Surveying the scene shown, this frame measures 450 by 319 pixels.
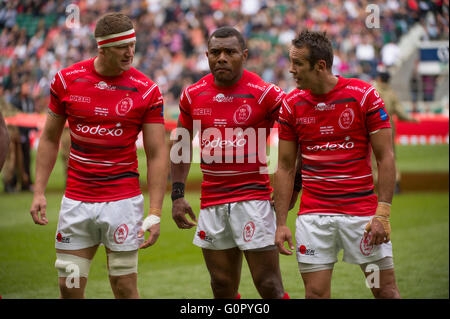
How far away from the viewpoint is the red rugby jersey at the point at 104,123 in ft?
15.1

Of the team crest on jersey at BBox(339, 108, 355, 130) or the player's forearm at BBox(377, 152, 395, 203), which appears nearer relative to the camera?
the player's forearm at BBox(377, 152, 395, 203)

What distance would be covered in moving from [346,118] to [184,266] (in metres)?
4.39

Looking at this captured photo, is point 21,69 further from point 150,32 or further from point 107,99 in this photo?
point 107,99

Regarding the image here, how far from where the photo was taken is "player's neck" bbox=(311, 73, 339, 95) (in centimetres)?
455

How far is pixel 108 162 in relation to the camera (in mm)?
4621

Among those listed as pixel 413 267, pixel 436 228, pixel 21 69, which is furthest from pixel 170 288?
pixel 21 69

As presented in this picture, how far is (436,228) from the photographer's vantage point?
10.4m

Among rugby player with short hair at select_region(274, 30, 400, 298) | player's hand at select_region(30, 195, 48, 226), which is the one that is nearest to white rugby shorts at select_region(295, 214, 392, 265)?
rugby player with short hair at select_region(274, 30, 400, 298)

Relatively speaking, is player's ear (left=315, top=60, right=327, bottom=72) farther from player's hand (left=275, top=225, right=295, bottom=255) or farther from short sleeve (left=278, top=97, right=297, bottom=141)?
player's hand (left=275, top=225, right=295, bottom=255)

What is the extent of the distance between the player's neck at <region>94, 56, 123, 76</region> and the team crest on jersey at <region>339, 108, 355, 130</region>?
1482 millimetres

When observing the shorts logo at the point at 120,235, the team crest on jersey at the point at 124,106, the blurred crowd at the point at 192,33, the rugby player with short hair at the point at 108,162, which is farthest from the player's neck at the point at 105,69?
the blurred crowd at the point at 192,33

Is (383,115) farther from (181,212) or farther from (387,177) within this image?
(181,212)

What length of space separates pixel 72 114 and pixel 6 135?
514 mm

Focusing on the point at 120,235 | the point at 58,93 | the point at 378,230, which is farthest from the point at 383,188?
the point at 58,93
